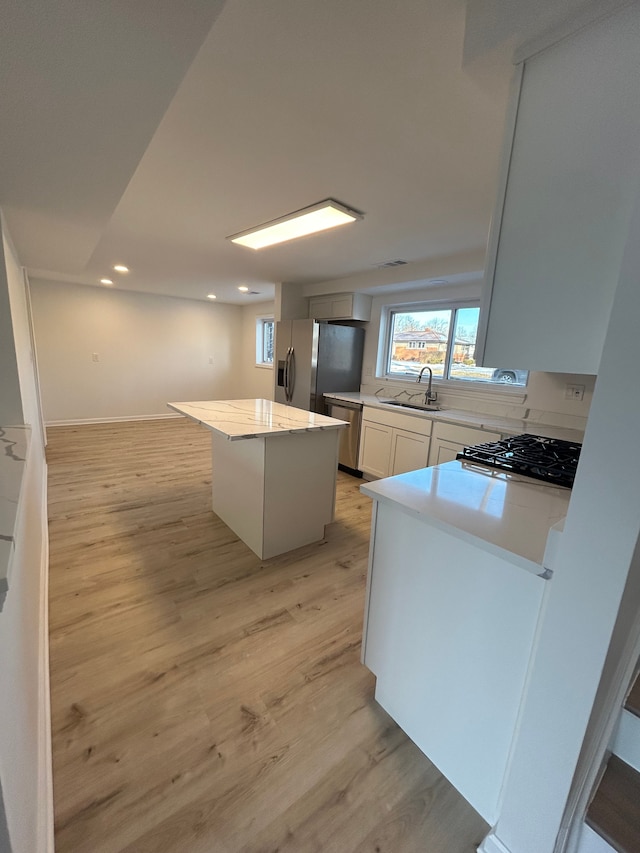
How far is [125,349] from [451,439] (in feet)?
18.3

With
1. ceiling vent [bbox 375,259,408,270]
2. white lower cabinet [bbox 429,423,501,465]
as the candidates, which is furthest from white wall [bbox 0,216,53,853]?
ceiling vent [bbox 375,259,408,270]

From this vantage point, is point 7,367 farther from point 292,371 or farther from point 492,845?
point 292,371

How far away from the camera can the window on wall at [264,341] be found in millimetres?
6695

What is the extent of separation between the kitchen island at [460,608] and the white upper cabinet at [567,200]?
519mm

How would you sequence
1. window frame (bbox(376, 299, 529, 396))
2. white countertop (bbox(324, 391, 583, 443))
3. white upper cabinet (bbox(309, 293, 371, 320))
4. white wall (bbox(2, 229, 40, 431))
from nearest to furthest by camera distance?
white wall (bbox(2, 229, 40, 431)) < white countertop (bbox(324, 391, 583, 443)) < window frame (bbox(376, 299, 529, 396)) < white upper cabinet (bbox(309, 293, 371, 320))

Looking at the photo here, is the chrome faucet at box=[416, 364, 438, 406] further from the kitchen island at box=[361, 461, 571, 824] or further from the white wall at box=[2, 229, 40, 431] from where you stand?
the white wall at box=[2, 229, 40, 431]

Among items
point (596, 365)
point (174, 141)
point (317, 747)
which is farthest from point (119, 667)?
point (174, 141)

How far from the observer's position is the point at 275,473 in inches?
93.7

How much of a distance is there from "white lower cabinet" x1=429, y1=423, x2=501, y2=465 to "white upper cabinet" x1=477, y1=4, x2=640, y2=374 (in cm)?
209

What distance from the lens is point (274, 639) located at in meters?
1.78

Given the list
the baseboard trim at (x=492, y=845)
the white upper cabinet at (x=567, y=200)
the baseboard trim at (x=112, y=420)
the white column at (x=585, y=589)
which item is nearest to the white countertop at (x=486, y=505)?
the white column at (x=585, y=589)

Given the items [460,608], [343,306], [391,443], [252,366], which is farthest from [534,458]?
[252,366]

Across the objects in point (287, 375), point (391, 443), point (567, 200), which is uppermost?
point (567, 200)

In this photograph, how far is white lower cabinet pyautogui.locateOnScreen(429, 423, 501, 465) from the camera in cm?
293
